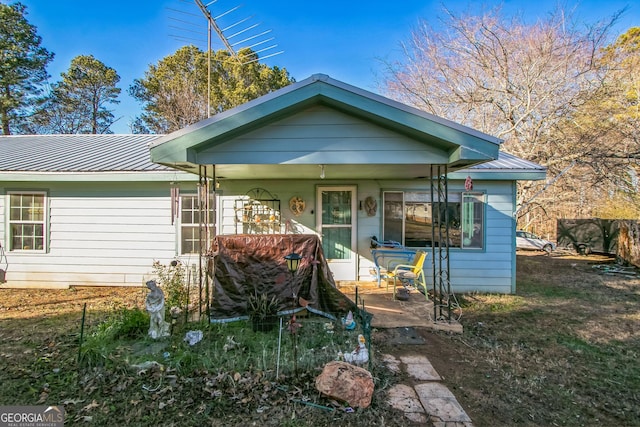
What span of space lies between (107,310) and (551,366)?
20.2 feet

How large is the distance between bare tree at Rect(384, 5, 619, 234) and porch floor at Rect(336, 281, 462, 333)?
7.60m

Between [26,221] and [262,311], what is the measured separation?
6.44m

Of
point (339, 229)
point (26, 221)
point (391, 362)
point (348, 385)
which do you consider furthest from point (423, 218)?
point (26, 221)

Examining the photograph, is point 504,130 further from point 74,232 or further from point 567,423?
point 74,232

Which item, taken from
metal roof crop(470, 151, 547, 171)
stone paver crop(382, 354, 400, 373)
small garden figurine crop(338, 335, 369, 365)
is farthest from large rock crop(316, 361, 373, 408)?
metal roof crop(470, 151, 547, 171)

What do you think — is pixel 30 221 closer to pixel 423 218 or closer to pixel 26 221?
pixel 26 221

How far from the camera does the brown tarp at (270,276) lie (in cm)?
427

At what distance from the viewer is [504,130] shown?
1242 centimetres

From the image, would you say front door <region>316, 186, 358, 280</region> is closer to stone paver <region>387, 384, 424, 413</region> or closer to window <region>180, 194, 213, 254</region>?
window <region>180, 194, 213, 254</region>

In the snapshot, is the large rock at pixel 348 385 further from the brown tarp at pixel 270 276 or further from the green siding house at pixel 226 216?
the green siding house at pixel 226 216

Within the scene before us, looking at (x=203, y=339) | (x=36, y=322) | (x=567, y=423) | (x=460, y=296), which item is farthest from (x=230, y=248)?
(x=460, y=296)

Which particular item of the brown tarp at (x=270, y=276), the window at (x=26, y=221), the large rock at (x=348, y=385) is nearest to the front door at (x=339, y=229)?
the brown tarp at (x=270, y=276)

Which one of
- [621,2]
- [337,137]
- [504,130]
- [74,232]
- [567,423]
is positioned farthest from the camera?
[504,130]

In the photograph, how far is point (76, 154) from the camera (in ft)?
26.0
